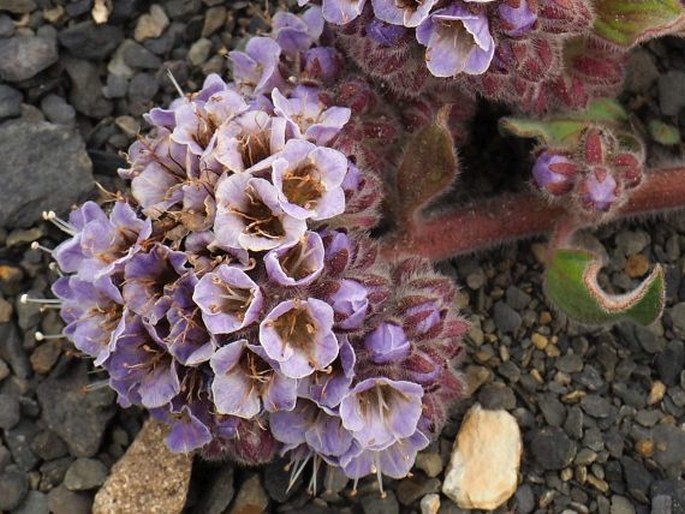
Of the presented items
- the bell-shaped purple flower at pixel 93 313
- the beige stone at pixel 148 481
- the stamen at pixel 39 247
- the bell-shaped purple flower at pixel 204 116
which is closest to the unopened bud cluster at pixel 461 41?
the bell-shaped purple flower at pixel 204 116

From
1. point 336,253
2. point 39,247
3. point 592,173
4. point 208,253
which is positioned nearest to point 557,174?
point 592,173

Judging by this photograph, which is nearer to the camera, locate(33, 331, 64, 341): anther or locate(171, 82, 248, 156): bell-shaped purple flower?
locate(171, 82, 248, 156): bell-shaped purple flower

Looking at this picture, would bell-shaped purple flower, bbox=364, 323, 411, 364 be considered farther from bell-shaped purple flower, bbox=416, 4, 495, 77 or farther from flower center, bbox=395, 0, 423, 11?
flower center, bbox=395, 0, 423, 11

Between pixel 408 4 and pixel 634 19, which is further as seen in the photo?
pixel 634 19

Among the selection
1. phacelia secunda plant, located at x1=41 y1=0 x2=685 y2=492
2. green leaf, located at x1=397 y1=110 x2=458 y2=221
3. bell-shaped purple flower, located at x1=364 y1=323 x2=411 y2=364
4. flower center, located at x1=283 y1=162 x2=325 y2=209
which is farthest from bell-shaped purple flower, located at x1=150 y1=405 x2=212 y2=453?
green leaf, located at x1=397 y1=110 x2=458 y2=221

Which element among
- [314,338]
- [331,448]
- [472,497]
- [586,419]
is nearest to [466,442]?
[472,497]

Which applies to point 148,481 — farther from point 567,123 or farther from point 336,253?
point 567,123
